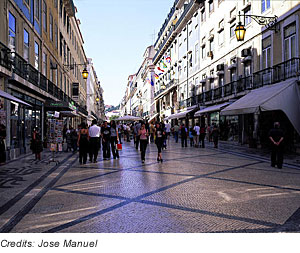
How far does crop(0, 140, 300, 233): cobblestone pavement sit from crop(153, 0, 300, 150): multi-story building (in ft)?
24.6

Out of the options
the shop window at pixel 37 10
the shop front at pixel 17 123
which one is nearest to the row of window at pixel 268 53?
the shop front at pixel 17 123

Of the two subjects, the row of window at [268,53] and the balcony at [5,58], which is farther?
the row of window at [268,53]

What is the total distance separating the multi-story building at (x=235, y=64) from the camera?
1566cm

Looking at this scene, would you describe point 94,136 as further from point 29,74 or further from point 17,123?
point 29,74

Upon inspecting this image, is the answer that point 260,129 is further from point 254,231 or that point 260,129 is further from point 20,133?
point 254,231

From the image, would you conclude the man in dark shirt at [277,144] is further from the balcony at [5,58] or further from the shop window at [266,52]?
the balcony at [5,58]

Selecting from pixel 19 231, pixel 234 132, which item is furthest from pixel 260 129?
pixel 19 231

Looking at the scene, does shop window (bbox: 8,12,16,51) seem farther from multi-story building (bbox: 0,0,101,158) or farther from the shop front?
the shop front

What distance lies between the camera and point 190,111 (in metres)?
31.6

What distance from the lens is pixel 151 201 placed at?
17.6 feet

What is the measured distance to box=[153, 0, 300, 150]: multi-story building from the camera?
617 inches

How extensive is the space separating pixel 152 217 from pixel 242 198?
2.01 metres

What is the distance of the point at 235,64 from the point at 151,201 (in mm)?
19703

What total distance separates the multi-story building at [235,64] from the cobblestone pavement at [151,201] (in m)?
7.50
